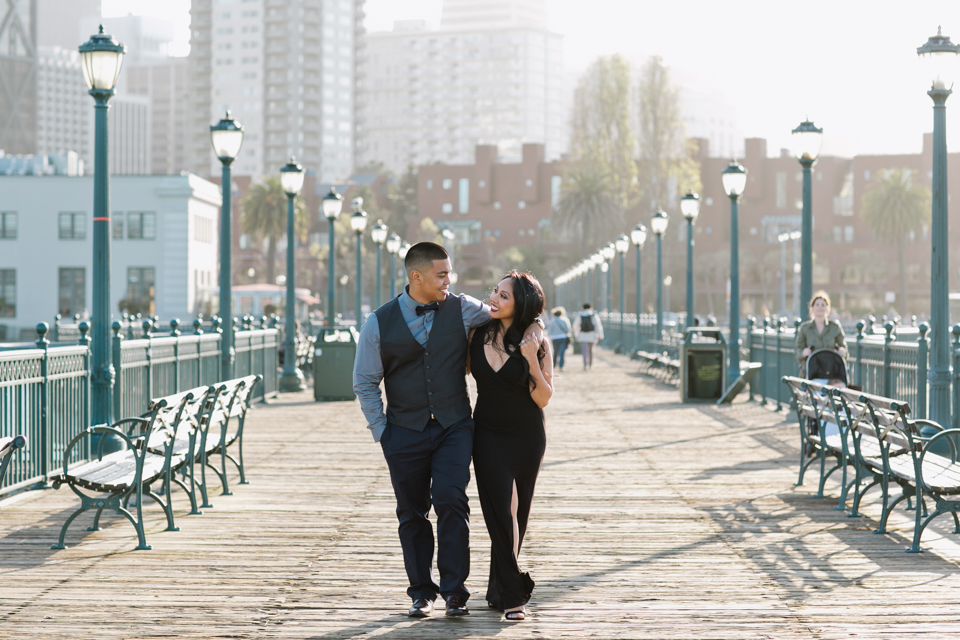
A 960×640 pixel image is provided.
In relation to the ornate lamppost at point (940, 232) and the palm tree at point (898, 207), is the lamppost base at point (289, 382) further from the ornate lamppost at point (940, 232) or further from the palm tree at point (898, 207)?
the palm tree at point (898, 207)

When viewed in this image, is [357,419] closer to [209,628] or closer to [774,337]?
[774,337]

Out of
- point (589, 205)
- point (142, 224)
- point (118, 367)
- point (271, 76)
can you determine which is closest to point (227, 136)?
point (118, 367)

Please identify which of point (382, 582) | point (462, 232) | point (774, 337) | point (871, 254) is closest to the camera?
point (382, 582)

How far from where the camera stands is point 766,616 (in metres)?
5.82

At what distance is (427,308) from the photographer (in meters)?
5.74

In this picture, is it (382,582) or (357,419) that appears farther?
(357,419)

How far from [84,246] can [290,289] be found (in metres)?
46.7

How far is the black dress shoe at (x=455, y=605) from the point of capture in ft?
18.9

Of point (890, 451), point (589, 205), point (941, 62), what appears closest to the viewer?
point (890, 451)

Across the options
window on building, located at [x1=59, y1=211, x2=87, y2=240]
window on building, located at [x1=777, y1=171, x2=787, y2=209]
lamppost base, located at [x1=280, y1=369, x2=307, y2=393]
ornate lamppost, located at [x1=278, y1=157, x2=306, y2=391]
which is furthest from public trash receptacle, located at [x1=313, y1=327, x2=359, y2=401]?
window on building, located at [x1=777, y1=171, x2=787, y2=209]

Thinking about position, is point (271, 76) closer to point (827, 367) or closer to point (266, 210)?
point (266, 210)

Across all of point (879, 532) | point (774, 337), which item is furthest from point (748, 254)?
point (879, 532)

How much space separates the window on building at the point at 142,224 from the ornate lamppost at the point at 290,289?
43571 millimetres

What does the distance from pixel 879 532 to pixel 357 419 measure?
10.1 metres
